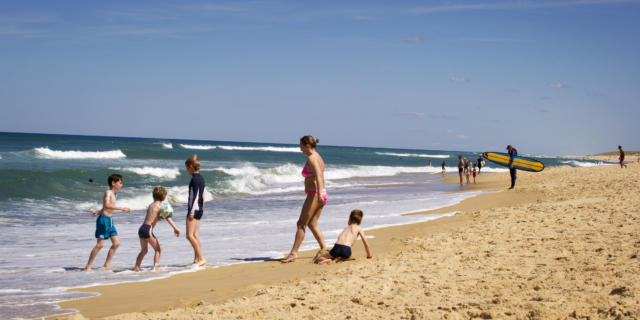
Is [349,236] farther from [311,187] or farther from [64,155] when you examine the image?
[64,155]

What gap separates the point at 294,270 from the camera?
21.0ft

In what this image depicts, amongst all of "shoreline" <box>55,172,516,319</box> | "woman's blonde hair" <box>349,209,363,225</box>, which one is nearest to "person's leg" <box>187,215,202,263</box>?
"shoreline" <box>55,172,516,319</box>

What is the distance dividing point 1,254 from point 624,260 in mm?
8167

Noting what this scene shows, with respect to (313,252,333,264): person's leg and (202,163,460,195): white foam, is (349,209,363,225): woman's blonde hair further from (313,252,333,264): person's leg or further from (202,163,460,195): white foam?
(202,163,460,195): white foam

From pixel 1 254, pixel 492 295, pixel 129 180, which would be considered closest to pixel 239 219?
pixel 1 254

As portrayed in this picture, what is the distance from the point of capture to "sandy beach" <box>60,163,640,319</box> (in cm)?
412

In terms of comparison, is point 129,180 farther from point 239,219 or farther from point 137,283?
point 137,283

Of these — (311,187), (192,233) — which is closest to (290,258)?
(311,187)

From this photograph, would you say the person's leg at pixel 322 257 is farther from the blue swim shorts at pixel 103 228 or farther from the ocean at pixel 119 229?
the blue swim shorts at pixel 103 228

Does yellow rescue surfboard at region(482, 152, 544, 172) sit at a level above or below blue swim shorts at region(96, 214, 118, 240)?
above

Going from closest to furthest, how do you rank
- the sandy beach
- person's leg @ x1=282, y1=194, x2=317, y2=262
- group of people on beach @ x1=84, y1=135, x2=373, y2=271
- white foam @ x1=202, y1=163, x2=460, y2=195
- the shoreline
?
the sandy beach → the shoreline → group of people on beach @ x1=84, y1=135, x2=373, y2=271 → person's leg @ x1=282, y1=194, x2=317, y2=262 → white foam @ x1=202, y1=163, x2=460, y2=195

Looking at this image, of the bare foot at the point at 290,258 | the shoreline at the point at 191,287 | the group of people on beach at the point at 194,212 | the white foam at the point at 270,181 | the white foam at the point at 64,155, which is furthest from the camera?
the white foam at the point at 64,155

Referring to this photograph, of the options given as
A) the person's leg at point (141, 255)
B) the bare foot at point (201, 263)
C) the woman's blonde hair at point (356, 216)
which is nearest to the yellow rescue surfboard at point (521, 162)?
the woman's blonde hair at point (356, 216)

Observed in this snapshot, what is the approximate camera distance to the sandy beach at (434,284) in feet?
13.5
